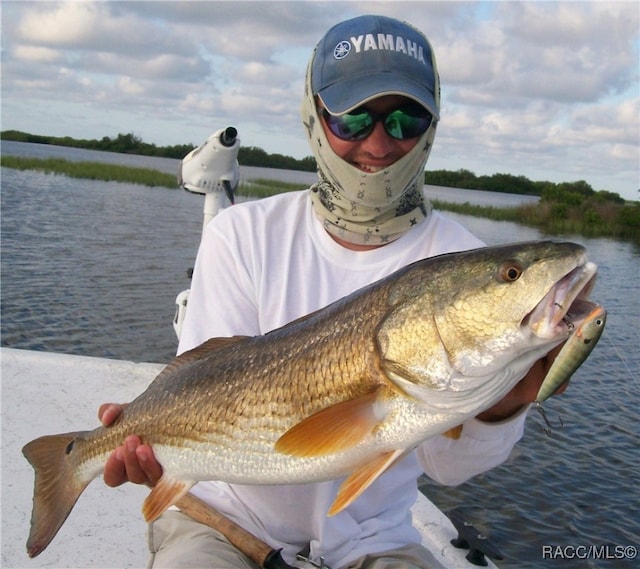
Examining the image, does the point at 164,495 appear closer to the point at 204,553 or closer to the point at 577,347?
the point at 204,553

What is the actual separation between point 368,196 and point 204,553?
6.01ft

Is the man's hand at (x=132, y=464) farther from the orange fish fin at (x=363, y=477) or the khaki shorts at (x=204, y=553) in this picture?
the orange fish fin at (x=363, y=477)

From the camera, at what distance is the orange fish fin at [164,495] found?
2.89m

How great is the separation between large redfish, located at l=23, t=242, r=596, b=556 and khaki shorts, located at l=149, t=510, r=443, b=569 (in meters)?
0.26

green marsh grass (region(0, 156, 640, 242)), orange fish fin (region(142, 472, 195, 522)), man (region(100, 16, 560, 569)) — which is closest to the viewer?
orange fish fin (region(142, 472, 195, 522))

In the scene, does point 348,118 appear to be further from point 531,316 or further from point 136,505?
point 136,505

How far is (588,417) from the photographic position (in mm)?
10789

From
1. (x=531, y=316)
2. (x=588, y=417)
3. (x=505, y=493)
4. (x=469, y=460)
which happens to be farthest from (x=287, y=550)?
(x=588, y=417)

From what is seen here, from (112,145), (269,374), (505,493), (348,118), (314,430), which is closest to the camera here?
(314,430)

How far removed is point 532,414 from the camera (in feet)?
35.7

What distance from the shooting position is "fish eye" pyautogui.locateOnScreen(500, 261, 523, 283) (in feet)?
7.13

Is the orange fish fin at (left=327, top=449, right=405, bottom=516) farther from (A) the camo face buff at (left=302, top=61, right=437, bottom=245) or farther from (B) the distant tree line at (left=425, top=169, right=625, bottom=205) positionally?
(B) the distant tree line at (left=425, top=169, right=625, bottom=205)

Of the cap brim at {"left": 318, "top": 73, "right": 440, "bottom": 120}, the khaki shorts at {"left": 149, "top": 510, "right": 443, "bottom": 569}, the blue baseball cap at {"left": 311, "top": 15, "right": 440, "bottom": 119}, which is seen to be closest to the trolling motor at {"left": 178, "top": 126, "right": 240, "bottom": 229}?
the blue baseball cap at {"left": 311, "top": 15, "right": 440, "bottom": 119}

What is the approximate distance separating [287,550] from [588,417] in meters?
8.89
